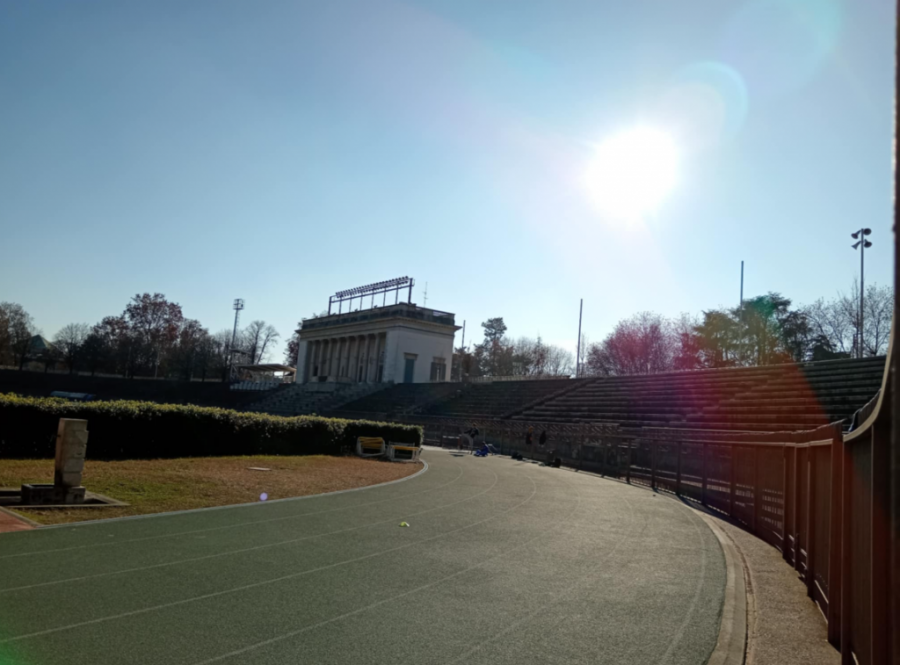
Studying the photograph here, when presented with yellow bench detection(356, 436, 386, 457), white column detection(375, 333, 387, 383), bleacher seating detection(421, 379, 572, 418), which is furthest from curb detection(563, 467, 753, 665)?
white column detection(375, 333, 387, 383)

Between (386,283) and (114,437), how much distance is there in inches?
2349

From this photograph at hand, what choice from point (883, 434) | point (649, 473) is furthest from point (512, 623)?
point (649, 473)

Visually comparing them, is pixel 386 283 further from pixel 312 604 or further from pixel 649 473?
pixel 312 604

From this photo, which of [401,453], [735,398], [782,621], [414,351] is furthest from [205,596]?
[414,351]

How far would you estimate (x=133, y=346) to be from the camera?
92.9 meters

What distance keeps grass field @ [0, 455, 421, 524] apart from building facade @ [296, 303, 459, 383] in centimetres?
4904

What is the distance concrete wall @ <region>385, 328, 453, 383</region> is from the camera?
74.1m

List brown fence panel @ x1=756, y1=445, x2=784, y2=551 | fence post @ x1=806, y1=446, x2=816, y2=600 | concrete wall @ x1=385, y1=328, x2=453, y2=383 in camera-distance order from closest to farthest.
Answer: fence post @ x1=806, y1=446, x2=816, y2=600, brown fence panel @ x1=756, y1=445, x2=784, y2=551, concrete wall @ x1=385, y1=328, x2=453, y2=383

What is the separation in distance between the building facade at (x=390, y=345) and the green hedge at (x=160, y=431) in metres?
41.8

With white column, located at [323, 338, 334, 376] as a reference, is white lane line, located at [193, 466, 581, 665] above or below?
below

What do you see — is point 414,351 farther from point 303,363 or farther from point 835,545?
point 835,545

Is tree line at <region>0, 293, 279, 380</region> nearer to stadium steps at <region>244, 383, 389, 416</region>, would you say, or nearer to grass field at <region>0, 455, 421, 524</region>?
stadium steps at <region>244, 383, 389, 416</region>

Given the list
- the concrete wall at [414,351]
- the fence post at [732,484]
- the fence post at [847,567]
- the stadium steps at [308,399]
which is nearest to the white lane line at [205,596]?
the fence post at [847,567]

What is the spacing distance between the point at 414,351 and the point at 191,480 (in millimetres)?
58176
